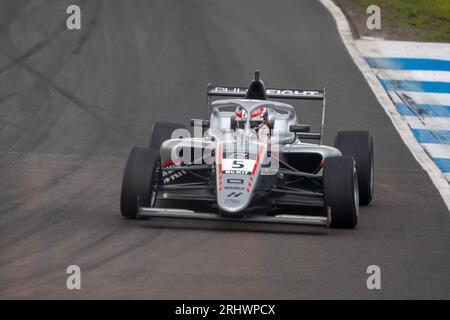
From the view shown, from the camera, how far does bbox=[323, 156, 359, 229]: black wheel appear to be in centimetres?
1180

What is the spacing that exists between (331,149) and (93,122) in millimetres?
5799

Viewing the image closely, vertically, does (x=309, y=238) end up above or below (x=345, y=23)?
below

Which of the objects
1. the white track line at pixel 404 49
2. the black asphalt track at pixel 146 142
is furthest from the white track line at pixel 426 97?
the white track line at pixel 404 49

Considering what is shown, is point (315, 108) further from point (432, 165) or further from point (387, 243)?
point (387, 243)

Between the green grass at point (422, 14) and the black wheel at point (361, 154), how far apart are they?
9.71 meters

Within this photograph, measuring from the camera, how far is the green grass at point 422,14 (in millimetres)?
23328

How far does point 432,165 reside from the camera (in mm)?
16109

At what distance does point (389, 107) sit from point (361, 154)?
5.91 meters

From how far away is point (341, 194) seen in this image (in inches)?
465

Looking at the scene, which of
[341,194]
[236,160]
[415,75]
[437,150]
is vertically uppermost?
[415,75]

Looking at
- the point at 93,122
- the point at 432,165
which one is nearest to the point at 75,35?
the point at 93,122

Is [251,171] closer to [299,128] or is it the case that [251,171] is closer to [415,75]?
[299,128]

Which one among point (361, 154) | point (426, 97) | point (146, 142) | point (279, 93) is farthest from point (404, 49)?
point (361, 154)

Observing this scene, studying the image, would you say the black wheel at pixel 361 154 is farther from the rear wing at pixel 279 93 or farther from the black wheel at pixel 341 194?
the black wheel at pixel 341 194
